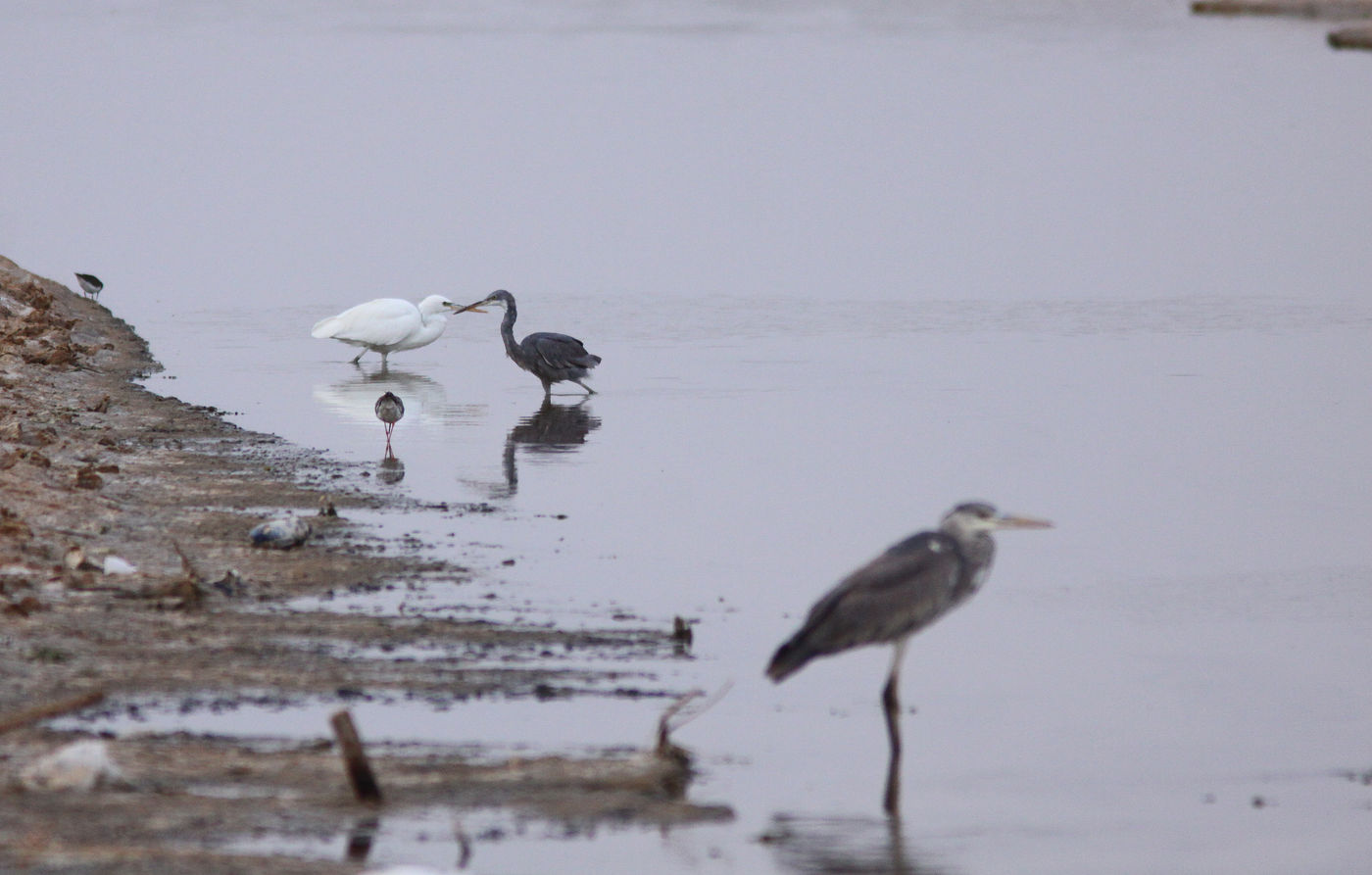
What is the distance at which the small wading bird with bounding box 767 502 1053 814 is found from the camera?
898 centimetres

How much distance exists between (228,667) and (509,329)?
37.7 ft

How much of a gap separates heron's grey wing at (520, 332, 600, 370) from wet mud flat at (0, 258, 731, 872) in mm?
4635

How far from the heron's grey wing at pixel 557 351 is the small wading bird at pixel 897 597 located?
32.4 ft

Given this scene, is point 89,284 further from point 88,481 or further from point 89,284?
point 88,481

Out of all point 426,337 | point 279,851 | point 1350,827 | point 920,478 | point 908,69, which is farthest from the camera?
point 908,69

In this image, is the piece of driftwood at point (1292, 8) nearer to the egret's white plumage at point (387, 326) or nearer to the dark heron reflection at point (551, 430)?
the egret's white plumage at point (387, 326)

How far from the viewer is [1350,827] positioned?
8547 millimetres

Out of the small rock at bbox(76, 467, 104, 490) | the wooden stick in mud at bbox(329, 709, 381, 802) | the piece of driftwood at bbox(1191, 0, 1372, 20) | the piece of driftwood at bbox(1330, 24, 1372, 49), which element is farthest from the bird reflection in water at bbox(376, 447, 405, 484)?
the piece of driftwood at bbox(1191, 0, 1372, 20)

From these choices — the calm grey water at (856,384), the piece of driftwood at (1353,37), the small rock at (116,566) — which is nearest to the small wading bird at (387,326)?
the calm grey water at (856,384)

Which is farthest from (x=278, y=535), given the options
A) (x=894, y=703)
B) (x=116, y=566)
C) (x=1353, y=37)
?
(x=1353, y=37)

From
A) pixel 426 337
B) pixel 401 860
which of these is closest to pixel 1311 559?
pixel 401 860

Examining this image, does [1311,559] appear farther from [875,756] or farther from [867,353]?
[867,353]

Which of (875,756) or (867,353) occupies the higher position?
(867,353)

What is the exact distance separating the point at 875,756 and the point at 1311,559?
16.4ft
